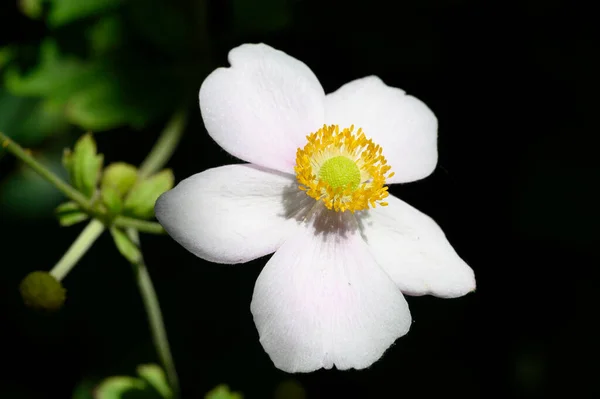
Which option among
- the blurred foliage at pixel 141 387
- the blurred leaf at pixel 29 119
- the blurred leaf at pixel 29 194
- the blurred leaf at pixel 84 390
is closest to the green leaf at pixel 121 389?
the blurred foliage at pixel 141 387

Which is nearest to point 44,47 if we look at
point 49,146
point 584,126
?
point 49,146

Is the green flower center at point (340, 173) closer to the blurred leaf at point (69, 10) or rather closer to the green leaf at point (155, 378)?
the green leaf at point (155, 378)

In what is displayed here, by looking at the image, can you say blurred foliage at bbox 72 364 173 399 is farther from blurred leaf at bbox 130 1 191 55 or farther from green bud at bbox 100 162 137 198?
blurred leaf at bbox 130 1 191 55

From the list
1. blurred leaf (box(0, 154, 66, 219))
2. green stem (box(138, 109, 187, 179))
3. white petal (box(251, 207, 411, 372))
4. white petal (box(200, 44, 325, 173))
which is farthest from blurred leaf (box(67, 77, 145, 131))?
white petal (box(251, 207, 411, 372))

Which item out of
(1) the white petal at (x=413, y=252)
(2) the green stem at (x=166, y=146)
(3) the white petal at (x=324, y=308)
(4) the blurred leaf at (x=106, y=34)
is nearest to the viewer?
(3) the white petal at (x=324, y=308)

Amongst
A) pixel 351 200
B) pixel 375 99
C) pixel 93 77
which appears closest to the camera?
pixel 351 200

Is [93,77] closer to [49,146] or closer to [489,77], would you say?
[49,146]

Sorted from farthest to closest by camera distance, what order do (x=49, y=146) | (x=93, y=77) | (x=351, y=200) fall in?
(x=49, y=146)
(x=93, y=77)
(x=351, y=200)
